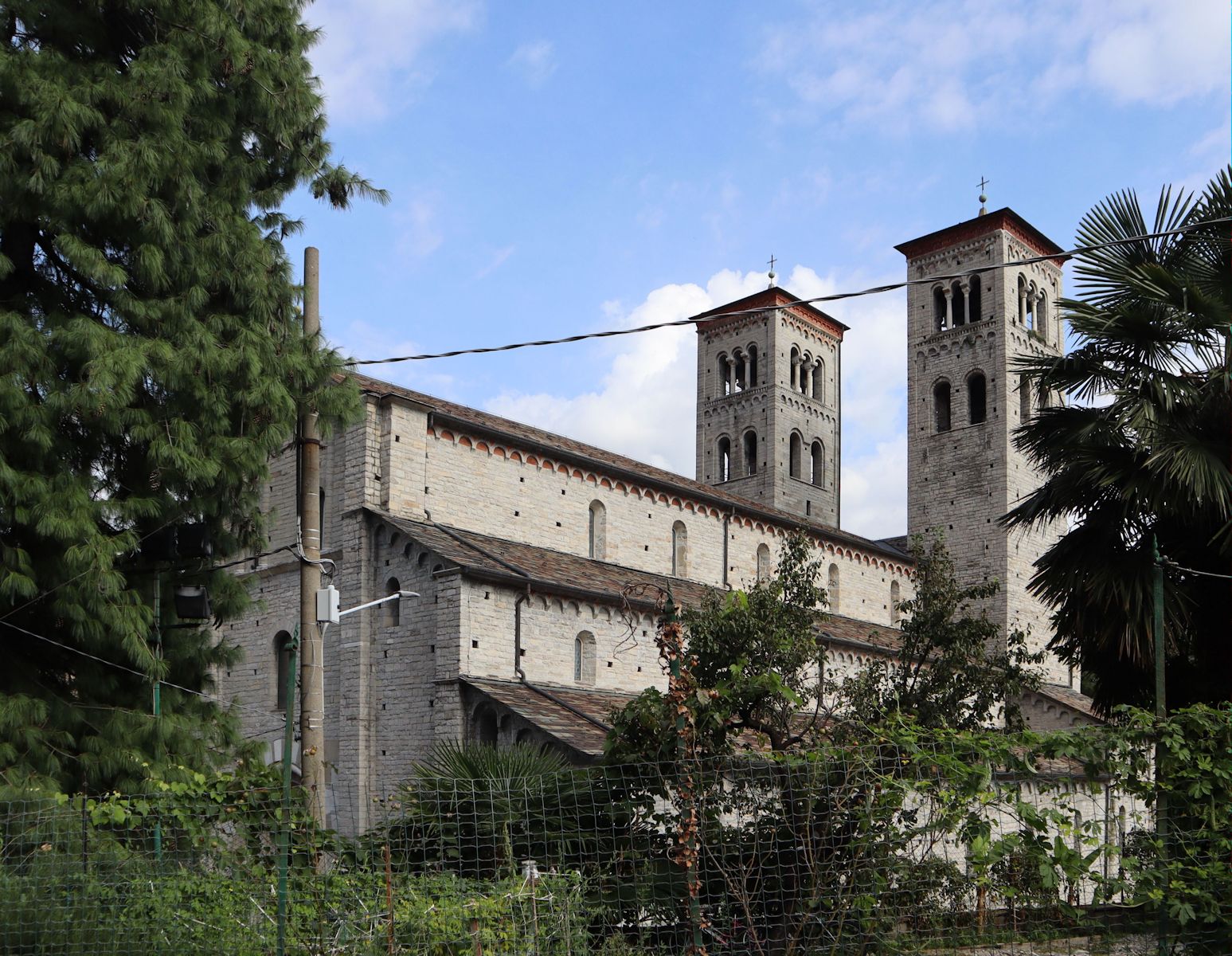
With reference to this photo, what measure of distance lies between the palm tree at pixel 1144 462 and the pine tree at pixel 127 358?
26.6 feet

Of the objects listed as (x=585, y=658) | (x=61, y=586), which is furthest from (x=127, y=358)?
(x=585, y=658)

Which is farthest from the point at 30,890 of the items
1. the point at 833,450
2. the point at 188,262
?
the point at 833,450

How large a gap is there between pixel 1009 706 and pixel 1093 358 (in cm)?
798

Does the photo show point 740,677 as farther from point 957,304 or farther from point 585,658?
point 957,304

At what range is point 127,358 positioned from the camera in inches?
465

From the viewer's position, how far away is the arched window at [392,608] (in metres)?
23.2

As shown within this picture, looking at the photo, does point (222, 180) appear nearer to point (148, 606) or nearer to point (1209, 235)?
point (148, 606)

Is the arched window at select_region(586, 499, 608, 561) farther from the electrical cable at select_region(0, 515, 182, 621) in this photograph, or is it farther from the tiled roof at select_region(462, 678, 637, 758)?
the electrical cable at select_region(0, 515, 182, 621)

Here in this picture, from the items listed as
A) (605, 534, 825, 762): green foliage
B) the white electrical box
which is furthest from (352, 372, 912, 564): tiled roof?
the white electrical box

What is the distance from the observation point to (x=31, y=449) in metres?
11.8

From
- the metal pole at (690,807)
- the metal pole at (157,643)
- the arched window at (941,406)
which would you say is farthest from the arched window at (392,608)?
the arched window at (941,406)

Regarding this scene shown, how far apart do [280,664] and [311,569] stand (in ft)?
48.8

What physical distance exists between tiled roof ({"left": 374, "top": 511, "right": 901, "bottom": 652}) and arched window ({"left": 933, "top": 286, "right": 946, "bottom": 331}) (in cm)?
1833

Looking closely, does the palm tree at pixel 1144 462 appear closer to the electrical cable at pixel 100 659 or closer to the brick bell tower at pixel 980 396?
the electrical cable at pixel 100 659
